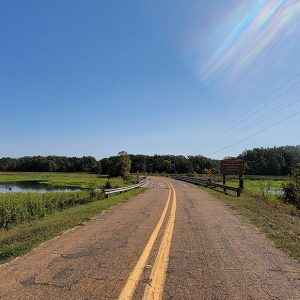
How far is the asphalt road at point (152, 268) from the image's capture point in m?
5.34

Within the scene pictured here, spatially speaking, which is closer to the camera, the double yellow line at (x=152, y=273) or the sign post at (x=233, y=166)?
the double yellow line at (x=152, y=273)

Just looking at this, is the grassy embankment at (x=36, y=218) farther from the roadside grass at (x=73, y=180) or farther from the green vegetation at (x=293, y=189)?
the roadside grass at (x=73, y=180)

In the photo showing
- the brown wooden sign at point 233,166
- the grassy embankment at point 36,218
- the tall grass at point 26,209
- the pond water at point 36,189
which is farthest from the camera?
the pond water at point 36,189

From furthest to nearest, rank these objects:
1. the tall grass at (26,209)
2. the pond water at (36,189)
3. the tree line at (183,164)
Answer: the tree line at (183,164) → the pond water at (36,189) → the tall grass at (26,209)

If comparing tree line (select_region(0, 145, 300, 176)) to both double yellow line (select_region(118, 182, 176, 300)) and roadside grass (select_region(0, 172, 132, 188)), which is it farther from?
double yellow line (select_region(118, 182, 176, 300))

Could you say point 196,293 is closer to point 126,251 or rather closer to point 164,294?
point 164,294

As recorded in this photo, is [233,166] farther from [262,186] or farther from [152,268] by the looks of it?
[152,268]

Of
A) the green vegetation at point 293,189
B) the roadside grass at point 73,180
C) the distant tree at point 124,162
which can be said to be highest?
the distant tree at point 124,162

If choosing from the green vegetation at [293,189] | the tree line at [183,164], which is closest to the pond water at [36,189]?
the tree line at [183,164]

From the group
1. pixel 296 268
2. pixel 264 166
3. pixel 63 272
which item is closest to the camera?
pixel 63 272

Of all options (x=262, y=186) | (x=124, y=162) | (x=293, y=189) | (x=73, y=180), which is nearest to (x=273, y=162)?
(x=124, y=162)

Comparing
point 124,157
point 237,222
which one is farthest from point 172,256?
point 124,157

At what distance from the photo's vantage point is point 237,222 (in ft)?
45.0

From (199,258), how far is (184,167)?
160 metres
